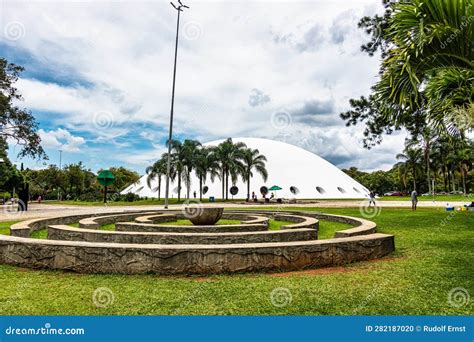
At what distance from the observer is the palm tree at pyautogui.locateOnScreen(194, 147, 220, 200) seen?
41.5 m

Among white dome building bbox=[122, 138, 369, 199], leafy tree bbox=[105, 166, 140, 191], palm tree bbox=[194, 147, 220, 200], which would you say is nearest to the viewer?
palm tree bbox=[194, 147, 220, 200]

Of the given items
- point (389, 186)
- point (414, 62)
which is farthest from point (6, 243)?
point (389, 186)

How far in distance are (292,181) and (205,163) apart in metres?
19.0

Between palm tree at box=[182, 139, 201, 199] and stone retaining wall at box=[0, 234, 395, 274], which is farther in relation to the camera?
palm tree at box=[182, 139, 201, 199]

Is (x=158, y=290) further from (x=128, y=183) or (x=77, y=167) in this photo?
(x=128, y=183)

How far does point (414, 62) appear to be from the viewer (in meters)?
8.30

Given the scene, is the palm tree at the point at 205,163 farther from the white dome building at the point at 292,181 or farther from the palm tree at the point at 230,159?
the white dome building at the point at 292,181

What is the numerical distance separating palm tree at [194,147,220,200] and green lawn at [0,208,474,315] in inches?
1378

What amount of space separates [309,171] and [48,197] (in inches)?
1946

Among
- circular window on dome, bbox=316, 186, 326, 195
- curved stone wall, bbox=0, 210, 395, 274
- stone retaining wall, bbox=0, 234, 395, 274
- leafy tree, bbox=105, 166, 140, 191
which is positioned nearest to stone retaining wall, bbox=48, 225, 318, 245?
curved stone wall, bbox=0, 210, 395, 274

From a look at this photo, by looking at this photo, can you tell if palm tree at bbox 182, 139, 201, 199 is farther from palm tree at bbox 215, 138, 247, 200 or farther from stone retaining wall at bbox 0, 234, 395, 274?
stone retaining wall at bbox 0, 234, 395, 274

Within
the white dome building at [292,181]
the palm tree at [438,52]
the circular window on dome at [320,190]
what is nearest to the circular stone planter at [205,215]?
the palm tree at [438,52]

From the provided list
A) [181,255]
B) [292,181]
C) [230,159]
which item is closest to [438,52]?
[181,255]

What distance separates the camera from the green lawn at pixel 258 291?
13.8ft
